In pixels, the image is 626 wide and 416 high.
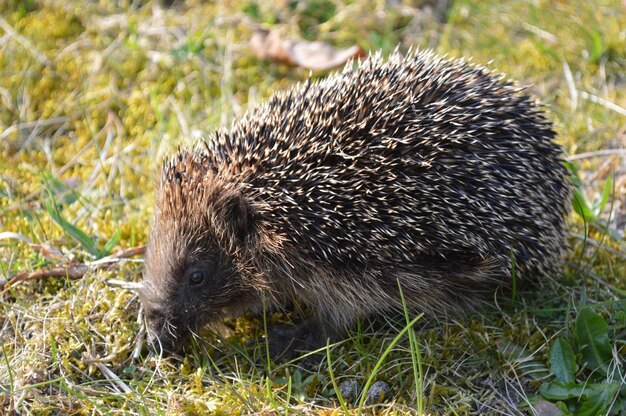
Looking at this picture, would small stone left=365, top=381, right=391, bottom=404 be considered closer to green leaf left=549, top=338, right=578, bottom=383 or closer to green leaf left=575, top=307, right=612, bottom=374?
green leaf left=549, top=338, right=578, bottom=383

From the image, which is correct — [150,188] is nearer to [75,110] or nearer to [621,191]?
[75,110]

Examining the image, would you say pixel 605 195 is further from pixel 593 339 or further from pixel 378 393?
pixel 378 393

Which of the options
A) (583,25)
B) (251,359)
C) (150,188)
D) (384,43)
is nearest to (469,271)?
(251,359)

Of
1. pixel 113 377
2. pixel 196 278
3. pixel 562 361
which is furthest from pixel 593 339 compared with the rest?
pixel 113 377

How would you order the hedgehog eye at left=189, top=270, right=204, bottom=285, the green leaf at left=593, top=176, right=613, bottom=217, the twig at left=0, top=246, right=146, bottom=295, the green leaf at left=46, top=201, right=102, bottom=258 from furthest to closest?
the green leaf at left=593, top=176, right=613, bottom=217, the green leaf at left=46, top=201, right=102, bottom=258, the twig at left=0, top=246, right=146, bottom=295, the hedgehog eye at left=189, top=270, right=204, bottom=285

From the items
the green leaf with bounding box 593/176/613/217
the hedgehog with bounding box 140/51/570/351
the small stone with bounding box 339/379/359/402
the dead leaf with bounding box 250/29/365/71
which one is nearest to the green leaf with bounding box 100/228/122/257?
the hedgehog with bounding box 140/51/570/351
